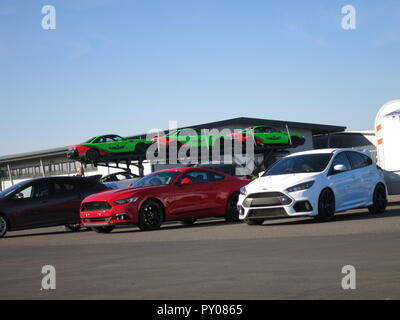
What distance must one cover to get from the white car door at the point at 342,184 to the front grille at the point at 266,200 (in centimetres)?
119

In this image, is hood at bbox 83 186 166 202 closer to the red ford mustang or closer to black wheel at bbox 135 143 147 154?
the red ford mustang

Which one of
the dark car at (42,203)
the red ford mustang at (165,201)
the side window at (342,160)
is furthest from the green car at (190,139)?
the side window at (342,160)

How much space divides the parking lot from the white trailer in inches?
192

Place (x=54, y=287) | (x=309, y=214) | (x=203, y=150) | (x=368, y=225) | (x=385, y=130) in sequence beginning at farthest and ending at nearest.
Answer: (x=203, y=150) → (x=385, y=130) → (x=309, y=214) → (x=368, y=225) → (x=54, y=287)

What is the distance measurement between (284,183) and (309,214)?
82 cm

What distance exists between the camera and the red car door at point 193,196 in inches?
683

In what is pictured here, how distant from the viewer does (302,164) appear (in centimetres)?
1650

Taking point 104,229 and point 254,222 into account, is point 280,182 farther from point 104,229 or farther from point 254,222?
point 104,229

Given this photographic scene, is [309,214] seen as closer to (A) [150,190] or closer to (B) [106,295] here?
(A) [150,190]

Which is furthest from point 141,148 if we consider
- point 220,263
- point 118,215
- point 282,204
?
point 220,263

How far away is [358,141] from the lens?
5703 centimetres

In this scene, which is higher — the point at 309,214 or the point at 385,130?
the point at 385,130

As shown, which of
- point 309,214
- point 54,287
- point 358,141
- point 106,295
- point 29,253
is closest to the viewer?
point 106,295
